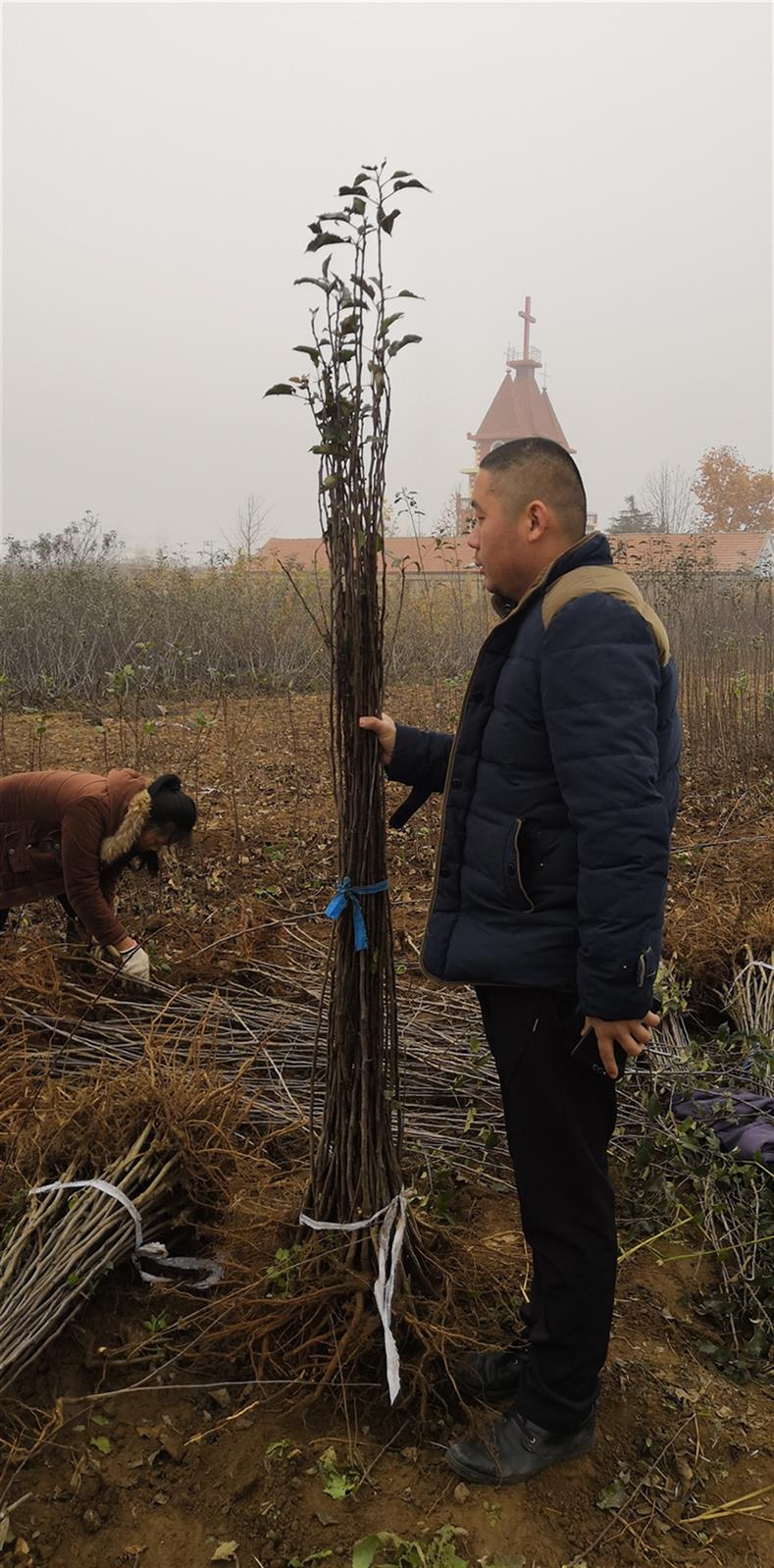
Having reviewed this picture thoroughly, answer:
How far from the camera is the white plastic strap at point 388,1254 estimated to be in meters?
1.76

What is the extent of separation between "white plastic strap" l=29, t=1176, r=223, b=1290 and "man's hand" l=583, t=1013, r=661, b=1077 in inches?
45.1

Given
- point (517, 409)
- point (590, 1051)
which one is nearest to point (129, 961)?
point (590, 1051)

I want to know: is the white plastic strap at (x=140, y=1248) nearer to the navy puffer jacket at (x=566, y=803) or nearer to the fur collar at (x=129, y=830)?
the navy puffer jacket at (x=566, y=803)

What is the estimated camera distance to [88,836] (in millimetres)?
3570

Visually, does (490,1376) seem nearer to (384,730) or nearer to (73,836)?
(384,730)

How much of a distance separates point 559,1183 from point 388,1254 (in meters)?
0.45

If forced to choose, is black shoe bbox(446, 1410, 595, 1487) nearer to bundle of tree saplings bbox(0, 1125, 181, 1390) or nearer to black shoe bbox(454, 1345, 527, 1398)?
black shoe bbox(454, 1345, 527, 1398)

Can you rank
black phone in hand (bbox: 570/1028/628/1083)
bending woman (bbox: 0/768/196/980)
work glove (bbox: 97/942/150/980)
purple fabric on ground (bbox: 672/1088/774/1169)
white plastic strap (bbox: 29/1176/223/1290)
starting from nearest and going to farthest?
1. black phone in hand (bbox: 570/1028/628/1083)
2. white plastic strap (bbox: 29/1176/223/1290)
3. purple fabric on ground (bbox: 672/1088/774/1169)
4. work glove (bbox: 97/942/150/980)
5. bending woman (bbox: 0/768/196/980)

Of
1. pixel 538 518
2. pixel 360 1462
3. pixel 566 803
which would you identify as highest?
pixel 538 518

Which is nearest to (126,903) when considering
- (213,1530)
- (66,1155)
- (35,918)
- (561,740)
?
(35,918)

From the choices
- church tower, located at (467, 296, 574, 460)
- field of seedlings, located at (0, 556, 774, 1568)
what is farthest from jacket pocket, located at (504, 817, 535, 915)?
church tower, located at (467, 296, 574, 460)

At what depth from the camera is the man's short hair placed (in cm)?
166

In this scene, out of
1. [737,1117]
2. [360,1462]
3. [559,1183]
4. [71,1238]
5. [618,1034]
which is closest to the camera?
[618,1034]

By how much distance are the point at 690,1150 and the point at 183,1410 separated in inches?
55.7
